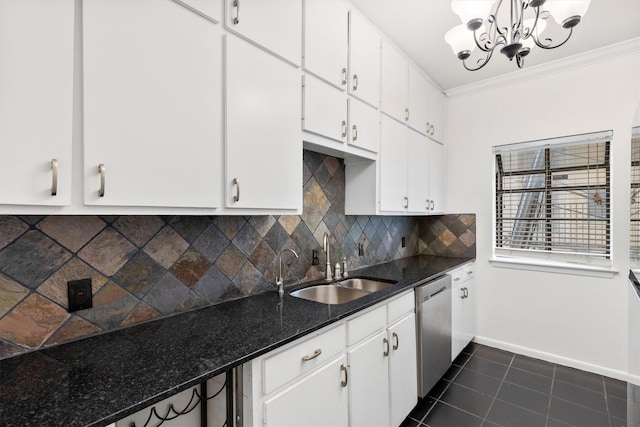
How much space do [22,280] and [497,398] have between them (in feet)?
9.47

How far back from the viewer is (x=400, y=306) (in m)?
1.93

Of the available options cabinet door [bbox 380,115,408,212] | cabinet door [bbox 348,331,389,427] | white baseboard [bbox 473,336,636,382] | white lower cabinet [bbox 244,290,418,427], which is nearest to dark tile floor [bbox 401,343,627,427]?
white baseboard [bbox 473,336,636,382]

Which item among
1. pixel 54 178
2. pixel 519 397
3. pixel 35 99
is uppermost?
pixel 35 99

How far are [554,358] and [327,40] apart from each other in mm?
3338

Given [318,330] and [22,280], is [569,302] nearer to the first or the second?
[318,330]

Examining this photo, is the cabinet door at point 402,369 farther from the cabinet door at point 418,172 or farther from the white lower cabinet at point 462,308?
the cabinet door at point 418,172

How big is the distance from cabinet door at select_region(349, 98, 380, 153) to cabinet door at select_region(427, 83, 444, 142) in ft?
3.62

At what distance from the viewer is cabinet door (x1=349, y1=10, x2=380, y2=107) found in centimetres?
200

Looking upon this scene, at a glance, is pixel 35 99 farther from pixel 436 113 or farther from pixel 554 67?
pixel 554 67

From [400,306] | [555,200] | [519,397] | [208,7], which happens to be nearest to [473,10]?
[208,7]

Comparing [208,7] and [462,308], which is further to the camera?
[462,308]

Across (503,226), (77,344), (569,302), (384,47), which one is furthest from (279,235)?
(569,302)

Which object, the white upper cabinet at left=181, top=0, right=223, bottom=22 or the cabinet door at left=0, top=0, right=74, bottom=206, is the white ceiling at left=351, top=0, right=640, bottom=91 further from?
the cabinet door at left=0, top=0, right=74, bottom=206

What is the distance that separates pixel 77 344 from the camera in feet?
3.70
